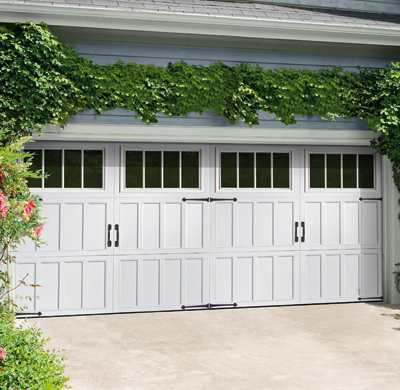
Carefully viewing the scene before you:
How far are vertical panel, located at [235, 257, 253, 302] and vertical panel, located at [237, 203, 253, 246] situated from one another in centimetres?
24

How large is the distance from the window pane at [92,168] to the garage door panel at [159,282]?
99 centimetres

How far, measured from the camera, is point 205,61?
6.13m

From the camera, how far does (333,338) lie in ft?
16.4

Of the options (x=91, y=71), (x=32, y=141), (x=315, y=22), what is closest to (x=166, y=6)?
(x=91, y=71)

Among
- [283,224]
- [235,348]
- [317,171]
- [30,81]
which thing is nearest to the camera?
[235,348]

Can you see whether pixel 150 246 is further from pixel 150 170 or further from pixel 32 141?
pixel 32 141

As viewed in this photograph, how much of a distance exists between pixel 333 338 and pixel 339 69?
3535 mm

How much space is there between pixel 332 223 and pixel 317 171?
755 mm

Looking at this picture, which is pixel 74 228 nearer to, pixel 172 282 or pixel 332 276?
pixel 172 282

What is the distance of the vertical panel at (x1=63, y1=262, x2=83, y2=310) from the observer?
19.3 ft

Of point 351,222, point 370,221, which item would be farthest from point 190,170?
point 370,221

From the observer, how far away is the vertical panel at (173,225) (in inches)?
243

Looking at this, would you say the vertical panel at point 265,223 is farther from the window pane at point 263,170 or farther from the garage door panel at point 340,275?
the garage door panel at point 340,275

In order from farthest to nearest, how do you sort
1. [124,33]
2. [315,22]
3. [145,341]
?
[315,22]
[124,33]
[145,341]
